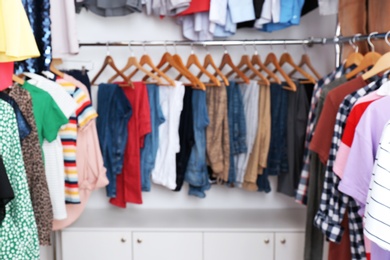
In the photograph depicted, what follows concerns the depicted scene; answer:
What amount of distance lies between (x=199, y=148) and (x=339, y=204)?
3.26ft

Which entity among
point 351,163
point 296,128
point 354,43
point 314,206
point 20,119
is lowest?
point 314,206

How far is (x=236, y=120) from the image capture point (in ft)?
9.05

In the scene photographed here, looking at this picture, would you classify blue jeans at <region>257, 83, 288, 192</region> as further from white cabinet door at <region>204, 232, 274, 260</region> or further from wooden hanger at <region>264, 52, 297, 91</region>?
white cabinet door at <region>204, 232, 274, 260</region>

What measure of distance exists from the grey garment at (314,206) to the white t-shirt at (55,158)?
104 centimetres

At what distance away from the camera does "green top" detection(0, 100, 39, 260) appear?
1.47m

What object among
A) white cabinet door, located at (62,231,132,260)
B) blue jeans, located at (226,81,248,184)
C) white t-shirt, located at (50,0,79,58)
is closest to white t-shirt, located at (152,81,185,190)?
blue jeans, located at (226,81,248,184)

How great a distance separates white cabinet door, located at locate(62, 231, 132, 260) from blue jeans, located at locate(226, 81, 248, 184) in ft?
2.44

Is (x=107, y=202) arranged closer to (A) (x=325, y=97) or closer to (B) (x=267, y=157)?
(B) (x=267, y=157)

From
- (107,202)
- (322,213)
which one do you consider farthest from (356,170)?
(107,202)

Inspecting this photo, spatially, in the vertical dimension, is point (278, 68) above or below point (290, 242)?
above

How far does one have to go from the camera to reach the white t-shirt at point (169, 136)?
2.72 m

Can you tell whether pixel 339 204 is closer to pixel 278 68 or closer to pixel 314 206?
pixel 314 206

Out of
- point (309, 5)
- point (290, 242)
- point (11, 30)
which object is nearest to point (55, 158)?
point (11, 30)

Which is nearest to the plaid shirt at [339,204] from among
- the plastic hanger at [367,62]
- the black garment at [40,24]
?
the plastic hanger at [367,62]
